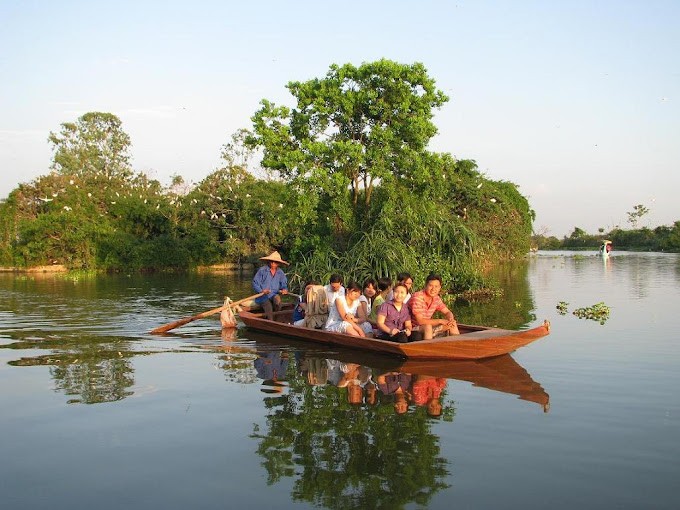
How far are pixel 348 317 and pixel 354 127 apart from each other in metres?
9.81

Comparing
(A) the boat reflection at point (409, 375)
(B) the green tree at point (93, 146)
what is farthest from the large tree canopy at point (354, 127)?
(B) the green tree at point (93, 146)

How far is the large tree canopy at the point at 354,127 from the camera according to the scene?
58.9 ft

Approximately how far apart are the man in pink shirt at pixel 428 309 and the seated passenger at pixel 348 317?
943 millimetres

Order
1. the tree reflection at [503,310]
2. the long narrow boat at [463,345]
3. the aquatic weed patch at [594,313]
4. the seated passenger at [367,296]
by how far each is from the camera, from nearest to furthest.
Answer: the long narrow boat at [463,345]
the seated passenger at [367,296]
the tree reflection at [503,310]
the aquatic weed patch at [594,313]

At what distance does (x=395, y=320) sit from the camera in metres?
9.45

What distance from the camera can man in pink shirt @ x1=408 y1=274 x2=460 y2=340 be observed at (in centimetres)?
925

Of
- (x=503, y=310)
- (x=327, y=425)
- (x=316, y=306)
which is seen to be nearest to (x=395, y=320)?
(x=316, y=306)

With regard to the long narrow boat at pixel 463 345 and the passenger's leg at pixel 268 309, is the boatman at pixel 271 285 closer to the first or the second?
the passenger's leg at pixel 268 309

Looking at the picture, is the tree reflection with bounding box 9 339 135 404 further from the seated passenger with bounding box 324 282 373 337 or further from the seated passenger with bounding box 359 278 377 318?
the seated passenger with bounding box 359 278 377 318

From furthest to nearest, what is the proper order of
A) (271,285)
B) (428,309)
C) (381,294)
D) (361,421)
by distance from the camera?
(271,285) < (381,294) < (428,309) < (361,421)

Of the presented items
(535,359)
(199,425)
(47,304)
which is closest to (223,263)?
(47,304)

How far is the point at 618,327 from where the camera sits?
1249cm

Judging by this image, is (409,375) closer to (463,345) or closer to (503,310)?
(463,345)

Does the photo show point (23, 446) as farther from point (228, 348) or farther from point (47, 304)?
point (47, 304)
